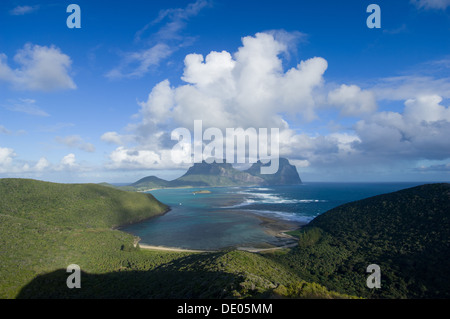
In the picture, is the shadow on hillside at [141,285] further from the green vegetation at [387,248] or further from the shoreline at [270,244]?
the shoreline at [270,244]

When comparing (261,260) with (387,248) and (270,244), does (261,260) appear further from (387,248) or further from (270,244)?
(387,248)

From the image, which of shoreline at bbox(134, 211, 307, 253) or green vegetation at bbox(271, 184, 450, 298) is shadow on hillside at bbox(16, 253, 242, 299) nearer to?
green vegetation at bbox(271, 184, 450, 298)

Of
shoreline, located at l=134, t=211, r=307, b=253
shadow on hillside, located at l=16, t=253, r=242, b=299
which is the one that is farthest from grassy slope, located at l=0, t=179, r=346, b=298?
shoreline, located at l=134, t=211, r=307, b=253

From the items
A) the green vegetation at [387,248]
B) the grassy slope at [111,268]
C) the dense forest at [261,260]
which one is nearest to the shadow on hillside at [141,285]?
the grassy slope at [111,268]

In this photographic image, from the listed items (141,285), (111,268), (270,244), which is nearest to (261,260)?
(141,285)
